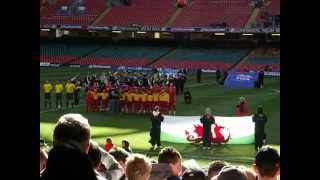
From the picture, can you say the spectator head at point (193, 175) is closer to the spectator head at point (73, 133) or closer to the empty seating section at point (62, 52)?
the spectator head at point (73, 133)

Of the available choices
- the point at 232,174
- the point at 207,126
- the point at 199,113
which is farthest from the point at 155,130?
the point at 232,174

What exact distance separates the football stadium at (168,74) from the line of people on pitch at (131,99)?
0.14 ft

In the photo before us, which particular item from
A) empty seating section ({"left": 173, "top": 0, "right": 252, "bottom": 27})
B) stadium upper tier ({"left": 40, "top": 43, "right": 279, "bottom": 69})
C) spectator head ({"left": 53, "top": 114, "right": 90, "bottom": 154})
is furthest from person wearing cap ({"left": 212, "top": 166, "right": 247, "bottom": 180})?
empty seating section ({"left": 173, "top": 0, "right": 252, "bottom": 27})

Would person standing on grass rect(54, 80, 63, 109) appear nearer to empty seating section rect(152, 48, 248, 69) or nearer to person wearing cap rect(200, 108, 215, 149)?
person wearing cap rect(200, 108, 215, 149)

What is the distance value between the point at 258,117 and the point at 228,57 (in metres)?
33.0

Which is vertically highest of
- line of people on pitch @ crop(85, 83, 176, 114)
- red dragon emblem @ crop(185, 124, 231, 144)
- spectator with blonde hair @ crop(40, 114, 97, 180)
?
spectator with blonde hair @ crop(40, 114, 97, 180)

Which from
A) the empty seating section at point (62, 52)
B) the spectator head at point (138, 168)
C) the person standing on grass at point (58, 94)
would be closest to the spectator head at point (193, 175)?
the spectator head at point (138, 168)

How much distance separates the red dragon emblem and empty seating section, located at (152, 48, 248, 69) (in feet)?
95.1

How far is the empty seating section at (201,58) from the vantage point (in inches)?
1892

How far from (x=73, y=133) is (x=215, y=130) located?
1531 centimetres

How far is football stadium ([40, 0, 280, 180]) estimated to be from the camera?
1814 cm

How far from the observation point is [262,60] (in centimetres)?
4816
